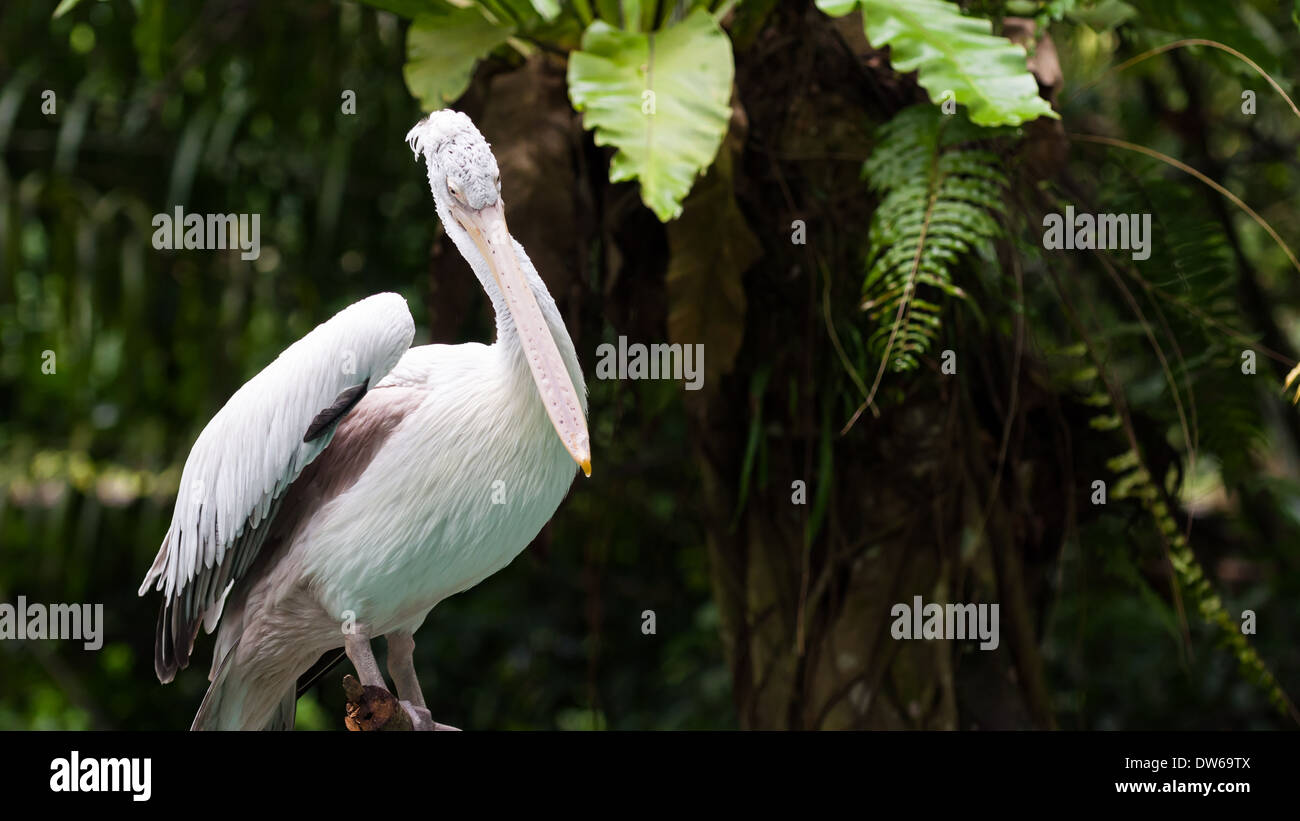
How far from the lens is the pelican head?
1.01 meters

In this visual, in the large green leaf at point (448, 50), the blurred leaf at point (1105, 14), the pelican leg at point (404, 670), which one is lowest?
the pelican leg at point (404, 670)

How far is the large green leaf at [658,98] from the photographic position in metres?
1.34

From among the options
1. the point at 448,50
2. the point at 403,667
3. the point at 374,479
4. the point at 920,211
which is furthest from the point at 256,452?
the point at 920,211

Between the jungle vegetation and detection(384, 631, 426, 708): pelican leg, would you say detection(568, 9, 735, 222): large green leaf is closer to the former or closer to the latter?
the jungle vegetation

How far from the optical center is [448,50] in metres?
1.51

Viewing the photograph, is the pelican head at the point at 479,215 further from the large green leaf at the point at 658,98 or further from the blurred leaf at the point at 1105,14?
the blurred leaf at the point at 1105,14

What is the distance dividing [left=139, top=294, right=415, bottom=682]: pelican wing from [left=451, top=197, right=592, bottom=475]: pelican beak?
0.43 feet

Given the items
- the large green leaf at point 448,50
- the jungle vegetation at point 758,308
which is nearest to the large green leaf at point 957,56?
the jungle vegetation at point 758,308

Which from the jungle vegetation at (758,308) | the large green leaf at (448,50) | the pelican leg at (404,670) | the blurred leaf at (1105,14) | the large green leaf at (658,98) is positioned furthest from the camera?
the blurred leaf at (1105,14)

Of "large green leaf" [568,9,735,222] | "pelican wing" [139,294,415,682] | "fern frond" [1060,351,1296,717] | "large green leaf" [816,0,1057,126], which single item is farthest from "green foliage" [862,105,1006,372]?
"pelican wing" [139,294,415,682]

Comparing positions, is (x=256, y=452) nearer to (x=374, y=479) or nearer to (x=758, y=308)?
(x=374, y=479)

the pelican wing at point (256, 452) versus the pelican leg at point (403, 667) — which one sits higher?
the pelican wing at point (256, 452)

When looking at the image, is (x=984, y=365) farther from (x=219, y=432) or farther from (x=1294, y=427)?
(x=1294, y=427)
